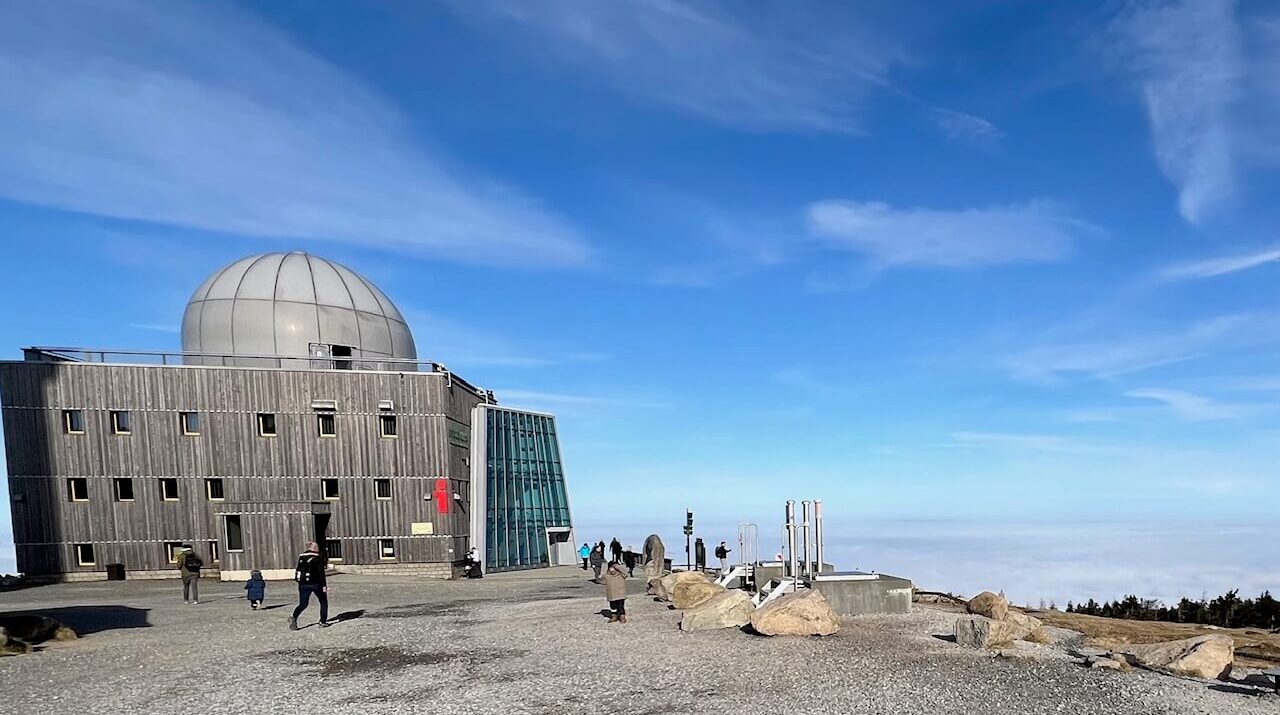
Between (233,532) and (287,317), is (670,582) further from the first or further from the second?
(287,317)

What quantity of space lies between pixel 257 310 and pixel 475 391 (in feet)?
37.8

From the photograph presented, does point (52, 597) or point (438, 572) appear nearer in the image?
point (52, 597)

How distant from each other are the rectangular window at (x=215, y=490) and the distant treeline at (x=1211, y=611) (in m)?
33.3

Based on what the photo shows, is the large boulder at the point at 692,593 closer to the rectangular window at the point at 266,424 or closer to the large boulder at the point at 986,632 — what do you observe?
the large boulder at the point at 986,632

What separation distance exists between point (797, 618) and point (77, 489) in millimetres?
31925

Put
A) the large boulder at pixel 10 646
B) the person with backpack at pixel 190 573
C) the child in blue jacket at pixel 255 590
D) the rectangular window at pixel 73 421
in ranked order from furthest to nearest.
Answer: the rectangular window at pixel 73 421, the person with backpack at pixel 190 573, the child in blue jacket at pixel 255 590, the large boulder at pixel 10 646

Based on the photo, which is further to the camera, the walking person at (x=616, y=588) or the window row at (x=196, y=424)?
the window row at (x=196, y=424)

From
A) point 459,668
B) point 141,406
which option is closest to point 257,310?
point 141,406

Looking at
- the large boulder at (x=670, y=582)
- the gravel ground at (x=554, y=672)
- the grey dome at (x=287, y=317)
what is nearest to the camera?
the gravel ground at (x=554, y=672)

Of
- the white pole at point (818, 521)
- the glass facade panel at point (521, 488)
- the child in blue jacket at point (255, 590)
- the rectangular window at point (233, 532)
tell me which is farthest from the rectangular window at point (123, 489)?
the white pole at point (818, 521)

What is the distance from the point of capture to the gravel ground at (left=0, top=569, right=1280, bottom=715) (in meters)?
9.48

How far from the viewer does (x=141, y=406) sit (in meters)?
32.1

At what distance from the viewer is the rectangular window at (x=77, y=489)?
1233 inches

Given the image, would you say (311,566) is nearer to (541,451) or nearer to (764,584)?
(764,584)
